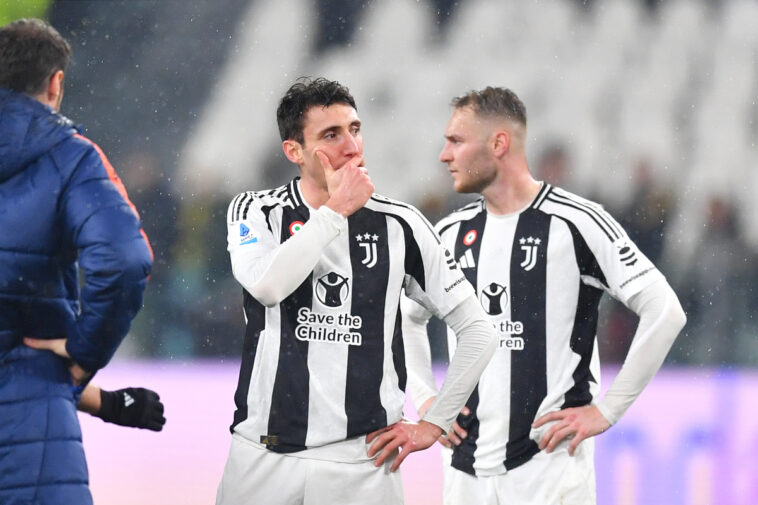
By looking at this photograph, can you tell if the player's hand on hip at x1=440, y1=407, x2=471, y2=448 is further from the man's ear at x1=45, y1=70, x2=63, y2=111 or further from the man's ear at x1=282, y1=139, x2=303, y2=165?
the man's ear at x1=45, y1=70, x2=63, y2=111

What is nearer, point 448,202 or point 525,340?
point 525,340

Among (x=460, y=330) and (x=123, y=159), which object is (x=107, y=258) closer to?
(x=460, y=330)

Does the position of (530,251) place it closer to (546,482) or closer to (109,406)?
(546,482)

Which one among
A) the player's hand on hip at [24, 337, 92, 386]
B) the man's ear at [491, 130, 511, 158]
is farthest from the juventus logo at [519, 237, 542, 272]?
the player's hand on hip at [24, 337, 92, 386]

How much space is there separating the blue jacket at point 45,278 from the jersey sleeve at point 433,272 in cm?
83

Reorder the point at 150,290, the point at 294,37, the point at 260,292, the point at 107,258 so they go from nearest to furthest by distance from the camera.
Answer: the point at 107,258 → the point at 260,292 → the point at 150,290 → the point at 294,37

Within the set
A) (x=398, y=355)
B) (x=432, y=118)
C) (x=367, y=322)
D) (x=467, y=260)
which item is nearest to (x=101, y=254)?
(x=367, y=322)

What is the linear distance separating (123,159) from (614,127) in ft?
20.7

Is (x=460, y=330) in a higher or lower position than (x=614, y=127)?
lower

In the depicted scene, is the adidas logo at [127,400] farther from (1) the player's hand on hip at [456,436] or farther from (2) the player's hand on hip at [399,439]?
(1) the player's hand on hip at [456,436]

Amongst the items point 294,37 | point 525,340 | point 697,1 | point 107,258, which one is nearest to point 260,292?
point 107,258

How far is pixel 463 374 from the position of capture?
2.75 meters

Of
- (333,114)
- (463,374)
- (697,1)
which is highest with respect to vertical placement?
(697,1)

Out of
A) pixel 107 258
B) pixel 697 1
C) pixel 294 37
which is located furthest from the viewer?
pixel 697 1
